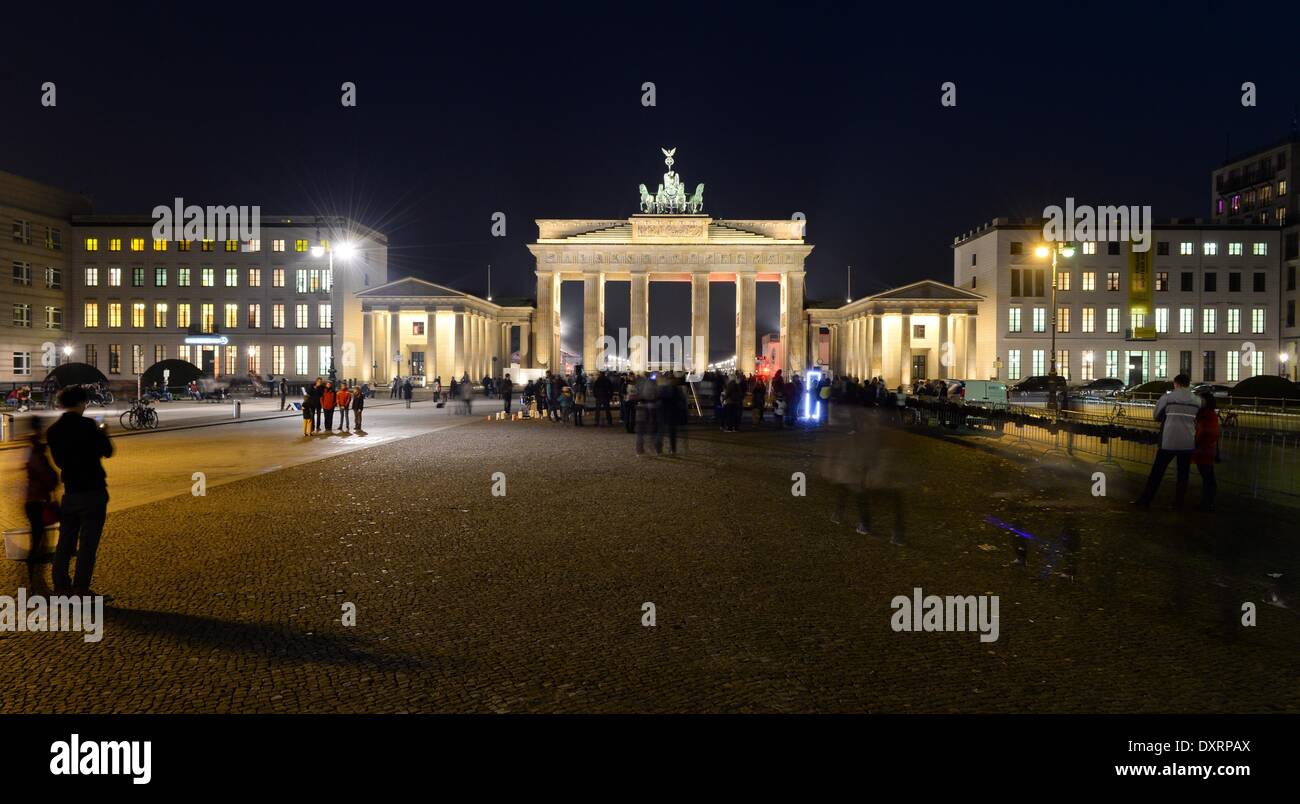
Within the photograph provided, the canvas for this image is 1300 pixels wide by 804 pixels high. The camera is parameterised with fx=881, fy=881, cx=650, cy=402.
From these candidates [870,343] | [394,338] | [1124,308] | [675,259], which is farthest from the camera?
[394,338]

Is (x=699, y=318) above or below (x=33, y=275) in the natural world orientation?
below

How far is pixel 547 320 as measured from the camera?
78188mm

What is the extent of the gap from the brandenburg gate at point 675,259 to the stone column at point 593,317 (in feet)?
0.29

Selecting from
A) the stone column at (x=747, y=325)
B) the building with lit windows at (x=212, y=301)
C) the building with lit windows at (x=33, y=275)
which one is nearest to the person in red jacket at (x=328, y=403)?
the building with lit windows at (x=33, y=275)

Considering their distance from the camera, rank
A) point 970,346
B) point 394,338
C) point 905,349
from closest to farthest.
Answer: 1. point 970,346
2. point 905,349
3. point 394,338

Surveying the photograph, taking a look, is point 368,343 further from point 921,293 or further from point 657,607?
point 657,607

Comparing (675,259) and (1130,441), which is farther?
(675,259)

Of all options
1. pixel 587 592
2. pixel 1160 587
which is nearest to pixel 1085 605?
pixel 1160 587

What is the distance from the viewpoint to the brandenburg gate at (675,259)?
75750mm

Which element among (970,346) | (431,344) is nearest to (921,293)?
(970,346)

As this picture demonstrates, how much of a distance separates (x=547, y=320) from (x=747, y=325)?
1768cm
